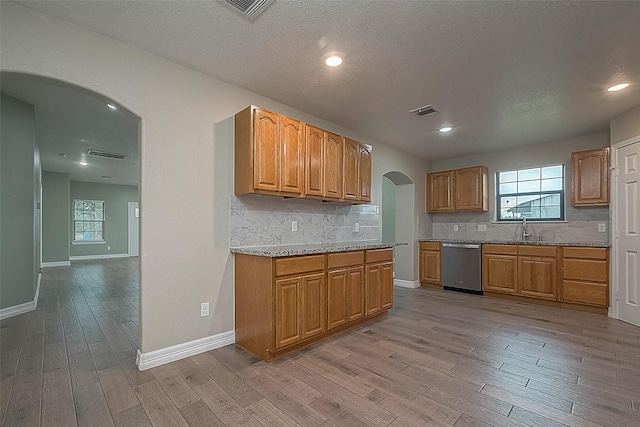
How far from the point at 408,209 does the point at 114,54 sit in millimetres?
5142

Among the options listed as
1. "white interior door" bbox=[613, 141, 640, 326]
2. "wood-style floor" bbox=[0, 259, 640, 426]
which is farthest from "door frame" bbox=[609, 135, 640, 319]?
"wood-style floor" bbox=[0, 259, 640, 426]

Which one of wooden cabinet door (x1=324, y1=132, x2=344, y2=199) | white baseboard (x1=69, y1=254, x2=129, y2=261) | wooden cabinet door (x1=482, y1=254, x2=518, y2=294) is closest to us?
wooden cabinet door (x1=324, y1=132, x2=344, y2=199)

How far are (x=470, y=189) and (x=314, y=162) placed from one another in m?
3.69

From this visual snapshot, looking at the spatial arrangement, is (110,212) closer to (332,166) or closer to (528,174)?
(332,166)

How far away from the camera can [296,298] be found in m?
2.73

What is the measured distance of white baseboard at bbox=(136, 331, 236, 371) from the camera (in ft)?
7.98

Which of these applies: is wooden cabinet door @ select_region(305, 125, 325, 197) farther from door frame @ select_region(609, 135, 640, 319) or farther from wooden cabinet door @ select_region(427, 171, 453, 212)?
door frame @ select_region(609, 135, 640, 319)

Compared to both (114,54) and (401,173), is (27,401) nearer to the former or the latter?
(114,54)

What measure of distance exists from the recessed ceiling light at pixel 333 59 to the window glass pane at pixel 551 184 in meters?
4.60

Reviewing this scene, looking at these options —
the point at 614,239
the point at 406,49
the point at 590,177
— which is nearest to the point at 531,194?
the point at 590,177

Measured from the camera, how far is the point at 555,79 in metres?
2.84

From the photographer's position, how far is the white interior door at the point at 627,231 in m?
3.58

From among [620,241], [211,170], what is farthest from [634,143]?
[211,170]

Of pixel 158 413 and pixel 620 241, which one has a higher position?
pixel 620 241
